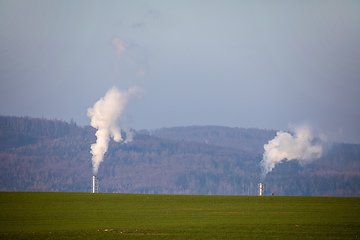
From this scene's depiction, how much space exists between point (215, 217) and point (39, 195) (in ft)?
52.0

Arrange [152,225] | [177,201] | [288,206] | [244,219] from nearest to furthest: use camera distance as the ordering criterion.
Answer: [152,225], [244,219], [288,206], [177,201]

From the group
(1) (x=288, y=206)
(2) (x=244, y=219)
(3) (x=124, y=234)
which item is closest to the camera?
(3) (x=124, y=234)

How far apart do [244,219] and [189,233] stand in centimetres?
587

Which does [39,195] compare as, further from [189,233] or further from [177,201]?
[189,233]

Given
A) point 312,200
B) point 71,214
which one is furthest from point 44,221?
point 312,200

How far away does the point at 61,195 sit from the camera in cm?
4434

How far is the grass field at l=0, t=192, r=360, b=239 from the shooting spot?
2835 cm

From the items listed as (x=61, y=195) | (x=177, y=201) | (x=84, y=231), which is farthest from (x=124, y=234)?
(x=61, y=195)

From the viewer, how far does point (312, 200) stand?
4297 centimetres

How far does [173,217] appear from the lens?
34.2 m

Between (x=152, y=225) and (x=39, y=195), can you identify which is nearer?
(x=152, y=225)

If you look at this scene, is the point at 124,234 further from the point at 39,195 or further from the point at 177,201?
the point at 39,195

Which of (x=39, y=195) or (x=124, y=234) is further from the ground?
(x=39, y=195)

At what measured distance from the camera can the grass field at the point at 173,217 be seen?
28.4 meters
